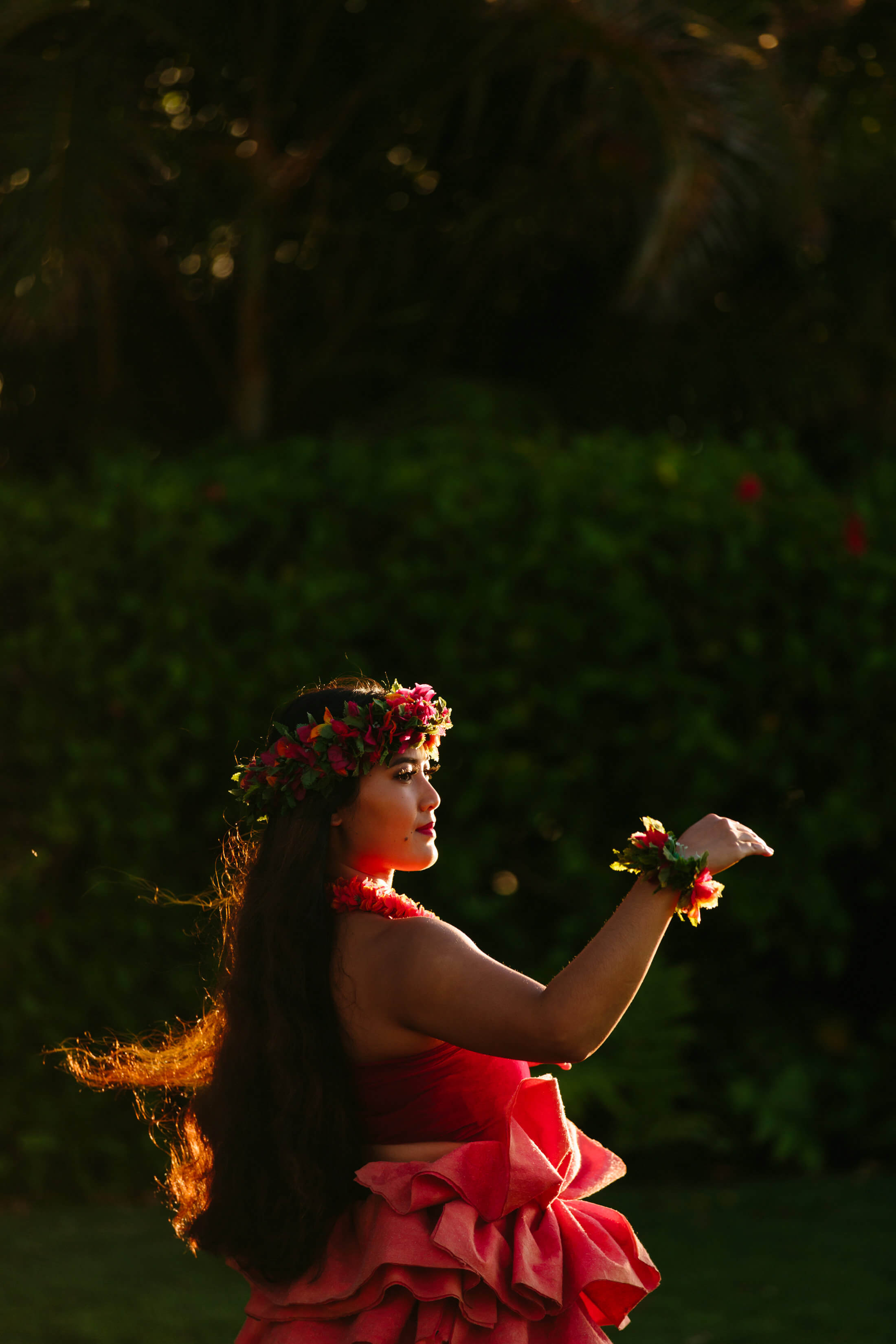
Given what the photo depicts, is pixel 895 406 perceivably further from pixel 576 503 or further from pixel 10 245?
pixel 10 245

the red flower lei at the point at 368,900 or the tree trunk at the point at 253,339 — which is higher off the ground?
the red flower lei at the point at 368,900

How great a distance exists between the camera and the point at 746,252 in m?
7.03

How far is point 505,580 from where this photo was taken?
5.18m

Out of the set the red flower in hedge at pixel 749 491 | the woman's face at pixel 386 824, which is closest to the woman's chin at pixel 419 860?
the woman's face at pixel 386 824

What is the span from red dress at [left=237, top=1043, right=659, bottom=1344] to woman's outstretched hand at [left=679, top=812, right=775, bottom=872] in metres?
0.44

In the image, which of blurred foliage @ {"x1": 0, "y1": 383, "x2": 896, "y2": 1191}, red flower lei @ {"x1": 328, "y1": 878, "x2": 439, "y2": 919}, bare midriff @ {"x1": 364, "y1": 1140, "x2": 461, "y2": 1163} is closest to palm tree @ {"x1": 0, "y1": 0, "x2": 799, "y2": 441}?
blurred foliage @ {"x1": 0, "y1": 383, "x2": 896, "y2": 1191}

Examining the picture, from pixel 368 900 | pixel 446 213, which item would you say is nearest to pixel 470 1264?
pixel 368 900

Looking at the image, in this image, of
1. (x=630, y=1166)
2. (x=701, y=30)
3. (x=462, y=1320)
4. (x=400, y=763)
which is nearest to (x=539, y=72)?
(x=701, y=30)

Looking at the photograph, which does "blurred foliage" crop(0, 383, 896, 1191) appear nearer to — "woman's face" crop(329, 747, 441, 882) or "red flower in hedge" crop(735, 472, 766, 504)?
"red flower in hedge" crop(735, 472, 766, 504)

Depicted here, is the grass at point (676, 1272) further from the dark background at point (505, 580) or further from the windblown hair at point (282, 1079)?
the windblown hair at point (282, 1079)

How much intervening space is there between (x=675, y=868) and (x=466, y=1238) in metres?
0.61

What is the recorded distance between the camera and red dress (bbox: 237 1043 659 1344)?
2.08 metres

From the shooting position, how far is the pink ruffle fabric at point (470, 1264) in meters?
2.08

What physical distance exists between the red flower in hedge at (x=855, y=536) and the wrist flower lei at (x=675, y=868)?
138 inches
